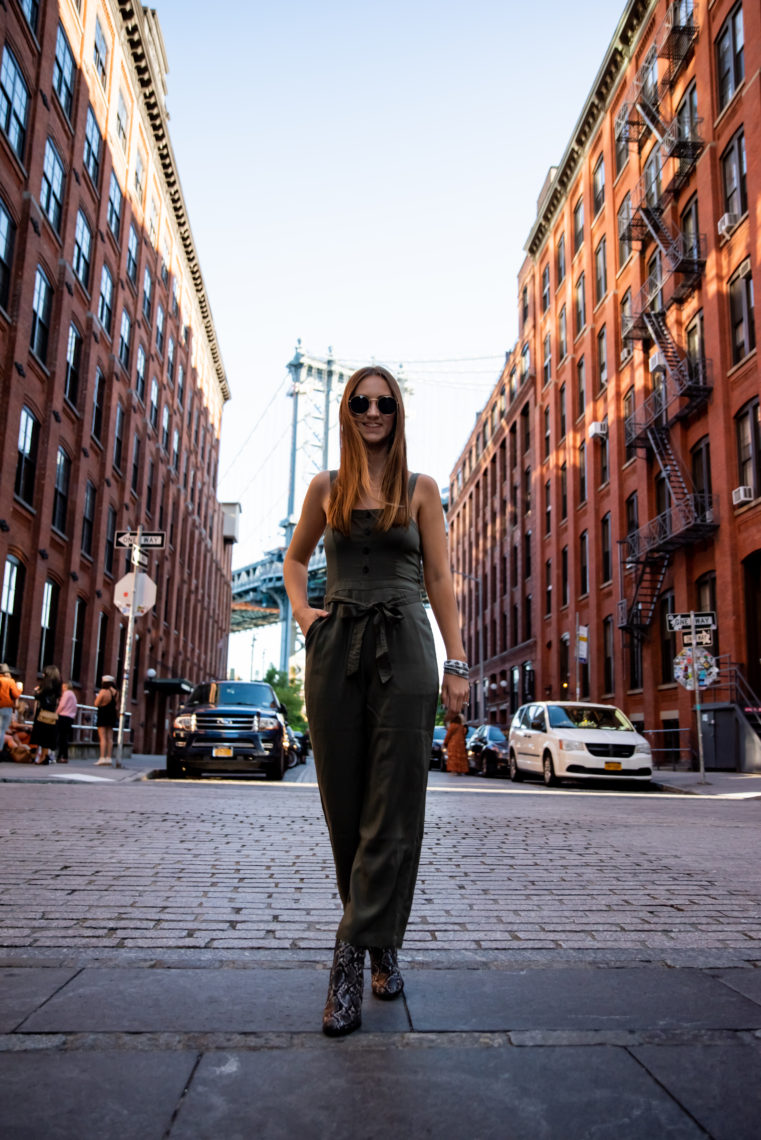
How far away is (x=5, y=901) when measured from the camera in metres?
4.56

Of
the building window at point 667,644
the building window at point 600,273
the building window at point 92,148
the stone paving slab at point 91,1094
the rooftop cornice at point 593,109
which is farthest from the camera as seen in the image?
the building window at point 600,273

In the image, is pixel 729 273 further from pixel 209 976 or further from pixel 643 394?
pixel 209 976

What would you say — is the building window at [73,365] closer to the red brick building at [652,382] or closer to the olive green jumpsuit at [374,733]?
the red brick building at [652,382]

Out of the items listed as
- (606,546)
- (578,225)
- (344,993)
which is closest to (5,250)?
(344,993)

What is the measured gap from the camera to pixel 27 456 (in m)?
22.2

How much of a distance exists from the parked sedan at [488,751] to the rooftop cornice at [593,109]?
24003mm

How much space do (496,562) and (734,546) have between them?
3307 cm

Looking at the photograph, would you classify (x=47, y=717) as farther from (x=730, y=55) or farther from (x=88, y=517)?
(x=730, y=55)

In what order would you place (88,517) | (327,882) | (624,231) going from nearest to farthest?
(327,882)
(88,517)
(624,231)

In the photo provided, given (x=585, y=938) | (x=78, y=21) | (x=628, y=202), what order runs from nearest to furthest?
1. (x=585, y=938)
2. (x=78, y=21)
3. (x=628, y=202)

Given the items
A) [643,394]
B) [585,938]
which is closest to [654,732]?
[643,394]

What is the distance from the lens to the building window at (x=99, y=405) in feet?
92.0

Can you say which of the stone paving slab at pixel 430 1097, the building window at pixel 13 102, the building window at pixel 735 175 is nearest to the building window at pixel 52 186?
the building window at pixel 13 102

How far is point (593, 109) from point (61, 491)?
2610 cm
